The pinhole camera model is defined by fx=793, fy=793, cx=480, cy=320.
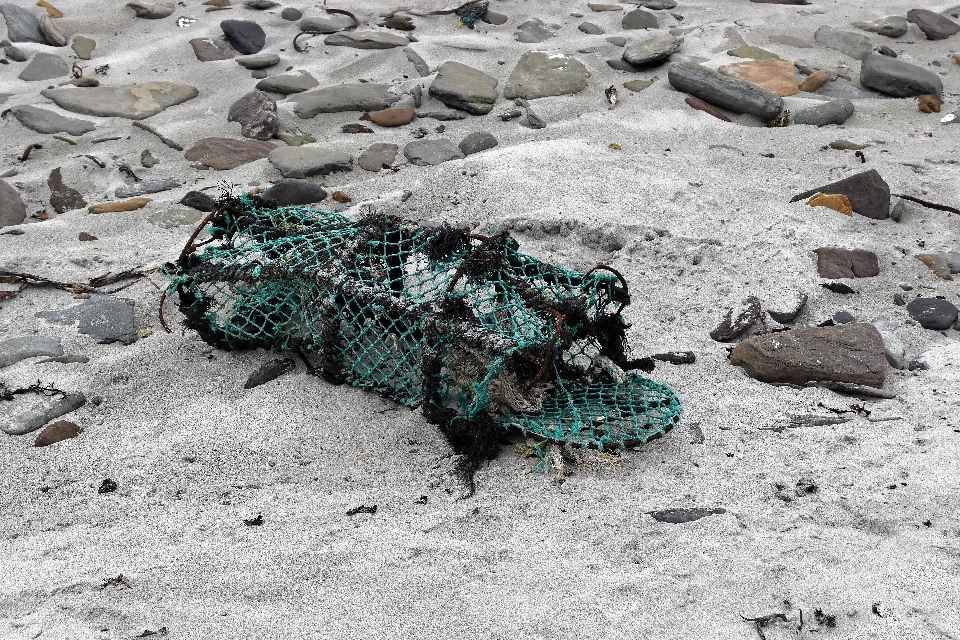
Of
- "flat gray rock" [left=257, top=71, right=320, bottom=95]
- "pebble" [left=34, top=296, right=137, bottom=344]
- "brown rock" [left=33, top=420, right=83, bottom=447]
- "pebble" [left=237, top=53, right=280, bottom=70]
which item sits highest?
"pebble" [left=237, top=53, right=280, bottom=70]

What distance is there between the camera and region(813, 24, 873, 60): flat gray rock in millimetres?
6098

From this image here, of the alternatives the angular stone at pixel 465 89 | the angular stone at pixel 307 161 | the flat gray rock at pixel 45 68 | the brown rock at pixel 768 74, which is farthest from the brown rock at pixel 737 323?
the flat gray rock at pixel 45 68

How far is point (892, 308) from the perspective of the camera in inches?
134

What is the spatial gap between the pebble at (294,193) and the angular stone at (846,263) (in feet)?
8.60

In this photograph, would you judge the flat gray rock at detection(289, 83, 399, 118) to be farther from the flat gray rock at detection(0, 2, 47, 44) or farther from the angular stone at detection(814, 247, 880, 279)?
the angular stone at detection(814, 247, 880, 279)

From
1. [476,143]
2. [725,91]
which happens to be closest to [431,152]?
[476,143]

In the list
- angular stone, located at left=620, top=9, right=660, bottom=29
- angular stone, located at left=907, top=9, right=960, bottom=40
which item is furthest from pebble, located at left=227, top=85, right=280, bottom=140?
angular stone, located at left=907, top=9, right=960, bottom=40

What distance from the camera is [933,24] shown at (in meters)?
6.37

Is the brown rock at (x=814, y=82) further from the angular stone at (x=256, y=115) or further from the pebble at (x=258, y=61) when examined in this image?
the pebble at (x=258, y=61)

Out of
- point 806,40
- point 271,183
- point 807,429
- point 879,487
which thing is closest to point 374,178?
point 271,183

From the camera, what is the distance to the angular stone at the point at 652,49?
579 centimetres

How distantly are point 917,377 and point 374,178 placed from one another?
9.85ft

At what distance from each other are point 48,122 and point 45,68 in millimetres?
869

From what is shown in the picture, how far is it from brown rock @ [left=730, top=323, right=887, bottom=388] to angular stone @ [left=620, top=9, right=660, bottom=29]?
4.15m
